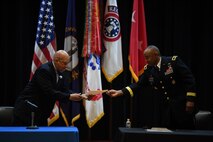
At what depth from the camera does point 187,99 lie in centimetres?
436

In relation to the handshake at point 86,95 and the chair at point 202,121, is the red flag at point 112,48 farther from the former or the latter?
the chair at point 202,121

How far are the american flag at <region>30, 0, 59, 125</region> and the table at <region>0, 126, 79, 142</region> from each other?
2.30 metres

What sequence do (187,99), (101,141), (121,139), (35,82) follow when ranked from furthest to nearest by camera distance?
(101,141) < (35,82) < (187,99) < (121,139)

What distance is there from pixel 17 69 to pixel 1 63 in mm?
307

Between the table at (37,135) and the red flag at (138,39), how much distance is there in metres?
2.60

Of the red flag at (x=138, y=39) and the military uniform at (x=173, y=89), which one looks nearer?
the military uniform at (x=173, y=89)

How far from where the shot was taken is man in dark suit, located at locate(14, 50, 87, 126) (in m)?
4.51

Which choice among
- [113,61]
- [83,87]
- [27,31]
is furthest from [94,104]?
[27,31]

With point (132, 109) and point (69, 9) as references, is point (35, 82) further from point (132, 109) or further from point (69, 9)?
point (132, 109)

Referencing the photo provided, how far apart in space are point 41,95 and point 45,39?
1.42 m

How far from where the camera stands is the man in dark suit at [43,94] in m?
4.51

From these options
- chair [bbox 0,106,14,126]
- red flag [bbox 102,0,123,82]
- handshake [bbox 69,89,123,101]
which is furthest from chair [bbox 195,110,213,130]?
chair [bbox 0,106,14,126]

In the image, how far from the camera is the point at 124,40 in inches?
257

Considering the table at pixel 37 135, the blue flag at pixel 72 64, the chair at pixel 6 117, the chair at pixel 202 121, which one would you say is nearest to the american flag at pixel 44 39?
the blue flag at pixel 72 64
